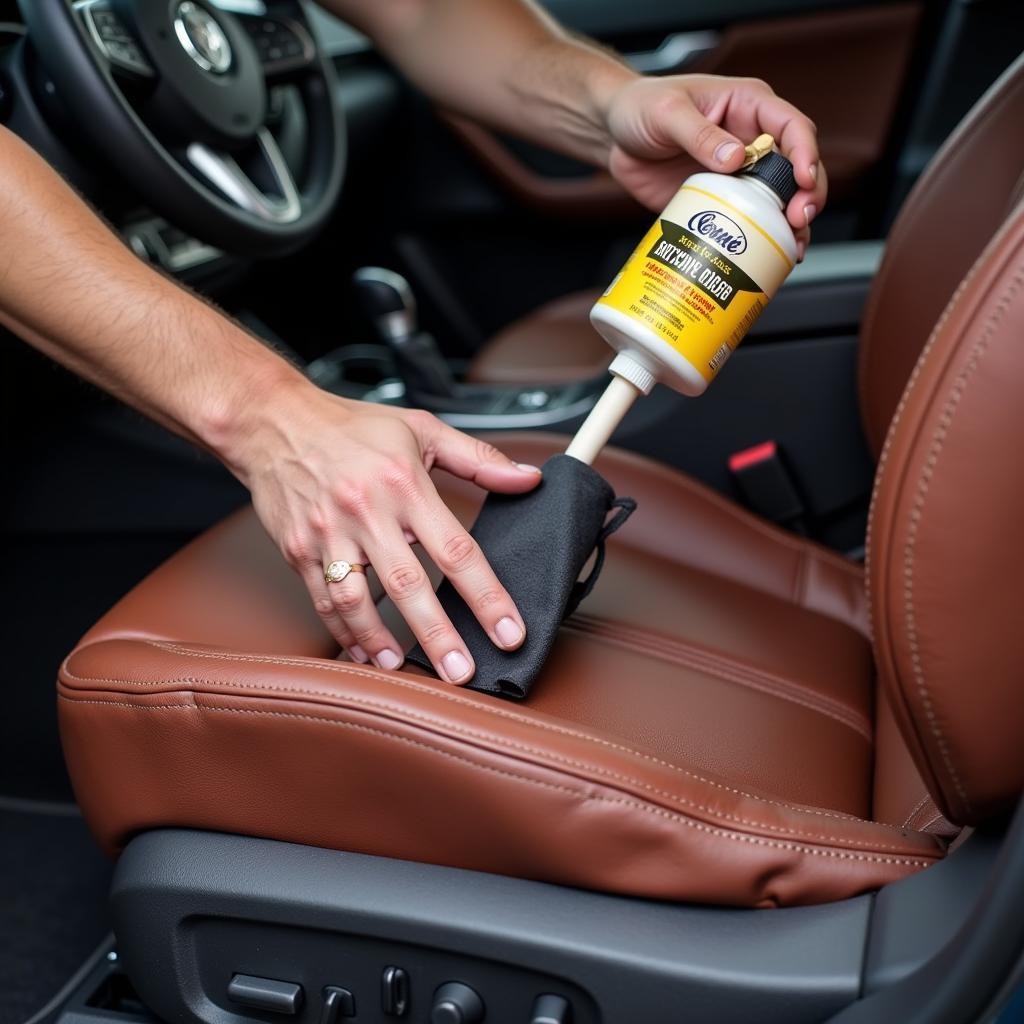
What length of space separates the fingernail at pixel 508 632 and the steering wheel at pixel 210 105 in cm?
55

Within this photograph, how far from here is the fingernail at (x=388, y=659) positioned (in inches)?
30.8

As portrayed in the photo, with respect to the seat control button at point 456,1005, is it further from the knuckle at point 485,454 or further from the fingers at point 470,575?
the knuckle at point 485,454

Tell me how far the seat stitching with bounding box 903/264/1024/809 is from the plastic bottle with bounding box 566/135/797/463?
0.78 feet

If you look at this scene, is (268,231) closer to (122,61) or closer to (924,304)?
(122,61)

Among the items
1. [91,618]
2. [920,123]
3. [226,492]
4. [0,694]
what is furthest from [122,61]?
[920,123]

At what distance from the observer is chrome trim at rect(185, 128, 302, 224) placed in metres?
1.21

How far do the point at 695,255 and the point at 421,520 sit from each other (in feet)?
0.80

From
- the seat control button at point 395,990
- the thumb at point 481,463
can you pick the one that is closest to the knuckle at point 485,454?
the thumb at point 481,463

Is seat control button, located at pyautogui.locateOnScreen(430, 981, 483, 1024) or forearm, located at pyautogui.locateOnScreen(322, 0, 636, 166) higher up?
forearm, located at pyautogui.locateOnScreen(322, 0, 636, 166)

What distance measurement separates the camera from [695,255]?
2.52 feet

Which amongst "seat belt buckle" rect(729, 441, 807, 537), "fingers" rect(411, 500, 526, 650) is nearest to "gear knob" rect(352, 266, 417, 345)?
"seat belt buckle" rect(729, 441, 807, 537)

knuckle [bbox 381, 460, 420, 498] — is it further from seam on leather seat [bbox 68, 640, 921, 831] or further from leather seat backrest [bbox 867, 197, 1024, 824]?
leather seat backrest [bbox 867, 197, 1024, 824]

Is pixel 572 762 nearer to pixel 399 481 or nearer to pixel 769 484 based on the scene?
pixel 399 481

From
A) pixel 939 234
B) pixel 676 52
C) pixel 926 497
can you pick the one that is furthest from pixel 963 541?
pixel 676 52
